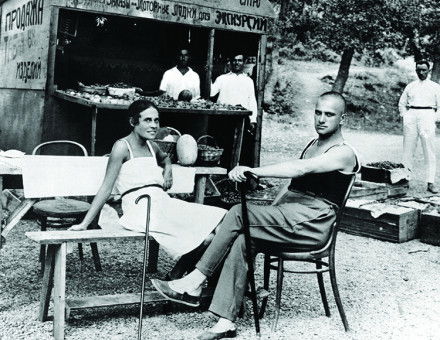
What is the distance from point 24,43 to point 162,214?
596cm

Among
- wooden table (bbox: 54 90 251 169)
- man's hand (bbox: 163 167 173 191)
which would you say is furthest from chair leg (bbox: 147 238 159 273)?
wooden table (bbox: 54 90 251 169)

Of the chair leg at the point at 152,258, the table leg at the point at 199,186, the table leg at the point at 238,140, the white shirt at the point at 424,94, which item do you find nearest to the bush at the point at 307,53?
the white shirt at the point at 424,94

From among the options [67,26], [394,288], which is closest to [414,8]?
[67,26]

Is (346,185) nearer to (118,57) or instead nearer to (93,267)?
(93,267)

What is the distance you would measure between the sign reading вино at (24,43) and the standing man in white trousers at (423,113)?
6.32 m

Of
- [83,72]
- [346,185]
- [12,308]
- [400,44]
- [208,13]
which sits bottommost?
[12,308]

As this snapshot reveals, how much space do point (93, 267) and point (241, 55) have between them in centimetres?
621

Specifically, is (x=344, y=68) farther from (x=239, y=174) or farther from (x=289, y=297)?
(x=239, y=174)

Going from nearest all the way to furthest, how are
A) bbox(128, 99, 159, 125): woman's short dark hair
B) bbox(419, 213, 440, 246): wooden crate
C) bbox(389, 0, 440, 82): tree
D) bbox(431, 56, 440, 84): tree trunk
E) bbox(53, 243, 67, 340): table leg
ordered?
bbox(53, 243, 67, 340): table leg
bbox(128, 99, 159, 125): woman's short dark hair
bbox(419, 213, 440, 246): wooden crate
bbox(389, 0, 440, 82): tree
bbox(431, 56, 440, 84): tree trunk

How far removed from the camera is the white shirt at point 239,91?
1081cm

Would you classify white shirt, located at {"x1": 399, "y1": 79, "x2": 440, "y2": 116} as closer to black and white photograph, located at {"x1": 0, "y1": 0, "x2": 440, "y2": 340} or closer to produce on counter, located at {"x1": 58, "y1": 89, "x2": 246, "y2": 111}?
black and white photograph, located at {"x1": 0, "y1": 0, "x2": 440, "y2": 340}

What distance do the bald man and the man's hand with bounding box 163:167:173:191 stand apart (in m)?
0.94

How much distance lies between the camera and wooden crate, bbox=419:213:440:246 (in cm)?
787

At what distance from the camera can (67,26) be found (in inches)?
377
